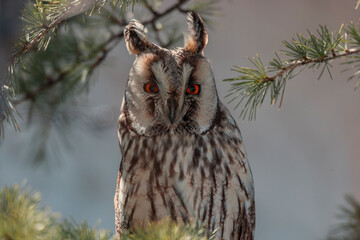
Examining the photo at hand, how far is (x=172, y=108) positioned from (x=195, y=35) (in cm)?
28

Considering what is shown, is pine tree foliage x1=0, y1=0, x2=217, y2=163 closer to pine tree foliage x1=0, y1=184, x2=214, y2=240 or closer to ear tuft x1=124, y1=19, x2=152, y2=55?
ear tuft x1=124, y1=19, x2=152, y2=55

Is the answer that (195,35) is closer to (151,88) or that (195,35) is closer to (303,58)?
(151,88)

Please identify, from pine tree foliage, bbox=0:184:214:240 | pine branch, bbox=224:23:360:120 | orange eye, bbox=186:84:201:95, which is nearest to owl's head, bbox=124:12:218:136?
orange eye, bbox=186:84:201:95

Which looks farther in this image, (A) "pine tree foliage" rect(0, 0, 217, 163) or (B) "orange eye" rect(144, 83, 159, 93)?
(A) "pine tree foliage" rect(0, 0, 217, 163)

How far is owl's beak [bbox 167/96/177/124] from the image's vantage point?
50.4 inches

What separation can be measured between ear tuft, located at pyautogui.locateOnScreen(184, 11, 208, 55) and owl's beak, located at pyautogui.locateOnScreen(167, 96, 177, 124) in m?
0.20

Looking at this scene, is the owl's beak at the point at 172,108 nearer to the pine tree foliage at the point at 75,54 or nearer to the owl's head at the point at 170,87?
the owl's head at the point at 170,87

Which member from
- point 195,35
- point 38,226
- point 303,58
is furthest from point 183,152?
point 38,226

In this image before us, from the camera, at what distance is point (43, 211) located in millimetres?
636

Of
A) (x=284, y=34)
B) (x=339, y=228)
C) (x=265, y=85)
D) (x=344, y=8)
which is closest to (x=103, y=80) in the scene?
(x=284, y=34)

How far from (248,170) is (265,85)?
1.38 ft

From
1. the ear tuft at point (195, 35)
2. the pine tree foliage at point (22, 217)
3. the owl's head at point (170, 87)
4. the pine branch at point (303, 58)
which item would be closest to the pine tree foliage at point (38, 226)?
the pine tree foliage at point (22, 217)

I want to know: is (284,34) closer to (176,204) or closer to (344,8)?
(344,8)

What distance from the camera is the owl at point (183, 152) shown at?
4.48 feet
